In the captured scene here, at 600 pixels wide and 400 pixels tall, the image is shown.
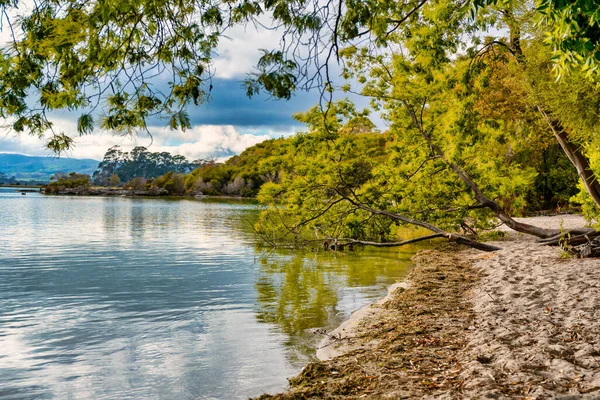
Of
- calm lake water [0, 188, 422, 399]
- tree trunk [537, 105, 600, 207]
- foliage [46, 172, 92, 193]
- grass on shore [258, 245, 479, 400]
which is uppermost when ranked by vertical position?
foliage [46, 172, 92, 193]

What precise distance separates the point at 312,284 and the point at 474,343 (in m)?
8.56

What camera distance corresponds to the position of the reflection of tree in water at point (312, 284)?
32.8ft

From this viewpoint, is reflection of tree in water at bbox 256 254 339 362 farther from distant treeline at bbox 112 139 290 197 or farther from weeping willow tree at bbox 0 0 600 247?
distant treeline at bbox 112 139 290 197

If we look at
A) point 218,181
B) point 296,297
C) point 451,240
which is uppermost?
point 218,181

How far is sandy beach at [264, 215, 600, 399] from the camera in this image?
199 inches

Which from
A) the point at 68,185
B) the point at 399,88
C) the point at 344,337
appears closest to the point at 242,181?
the point at 68,185

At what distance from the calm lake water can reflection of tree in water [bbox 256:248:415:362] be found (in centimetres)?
4

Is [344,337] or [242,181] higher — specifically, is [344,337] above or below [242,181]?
below

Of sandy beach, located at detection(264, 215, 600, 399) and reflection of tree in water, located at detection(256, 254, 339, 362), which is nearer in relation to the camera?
sandy beach, located at detection(264, 215, 600, 399)

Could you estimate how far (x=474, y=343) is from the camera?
649cm

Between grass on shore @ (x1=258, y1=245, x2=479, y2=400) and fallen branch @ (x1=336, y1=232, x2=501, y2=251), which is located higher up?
fallen branch @ (x1=336, y1=232, x2=501, y2=251)

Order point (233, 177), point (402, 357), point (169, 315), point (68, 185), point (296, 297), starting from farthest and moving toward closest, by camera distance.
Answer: point (68, 185)
point (233, 177)
point (296, 297)
point (169, 315)
point (402, 357)

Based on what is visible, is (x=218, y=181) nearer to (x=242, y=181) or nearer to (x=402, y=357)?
(x=242, y=181)

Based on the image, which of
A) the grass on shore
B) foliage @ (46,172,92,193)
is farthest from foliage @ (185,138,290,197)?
the grass on shore
